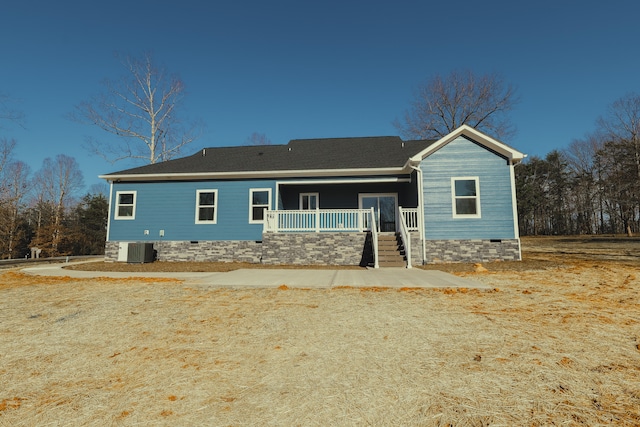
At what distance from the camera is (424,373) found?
2.47 m

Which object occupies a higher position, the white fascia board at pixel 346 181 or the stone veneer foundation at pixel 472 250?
the white fascia board at pixel 346 181

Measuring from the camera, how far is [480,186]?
1184cm

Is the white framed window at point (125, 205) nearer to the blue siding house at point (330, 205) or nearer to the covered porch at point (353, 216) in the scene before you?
the blue siding house at point (330, 205)

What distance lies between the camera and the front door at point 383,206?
565 inches

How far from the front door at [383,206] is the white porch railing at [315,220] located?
6.36 feet

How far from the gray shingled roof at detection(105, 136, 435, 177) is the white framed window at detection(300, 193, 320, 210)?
1632 mm

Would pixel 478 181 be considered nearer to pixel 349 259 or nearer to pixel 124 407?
pixel 349 259

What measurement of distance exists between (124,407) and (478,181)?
12873mm

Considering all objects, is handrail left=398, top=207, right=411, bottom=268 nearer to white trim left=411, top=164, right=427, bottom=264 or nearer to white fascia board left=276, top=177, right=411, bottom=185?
white trim left=411, top=164, right=427, bottom=264

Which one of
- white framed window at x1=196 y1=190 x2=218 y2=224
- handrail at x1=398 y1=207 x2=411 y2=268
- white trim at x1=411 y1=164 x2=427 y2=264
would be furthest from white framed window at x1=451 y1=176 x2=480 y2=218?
white framed window at x1=196 y1=190 x2=218 y2=224

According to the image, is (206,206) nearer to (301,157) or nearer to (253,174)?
(253,174)

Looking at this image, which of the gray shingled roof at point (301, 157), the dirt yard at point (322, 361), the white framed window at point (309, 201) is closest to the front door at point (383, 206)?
the gray shingled roof at point (301, 157)

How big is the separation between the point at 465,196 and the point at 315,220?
6.30 m

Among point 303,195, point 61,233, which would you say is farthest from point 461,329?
point 61,233
